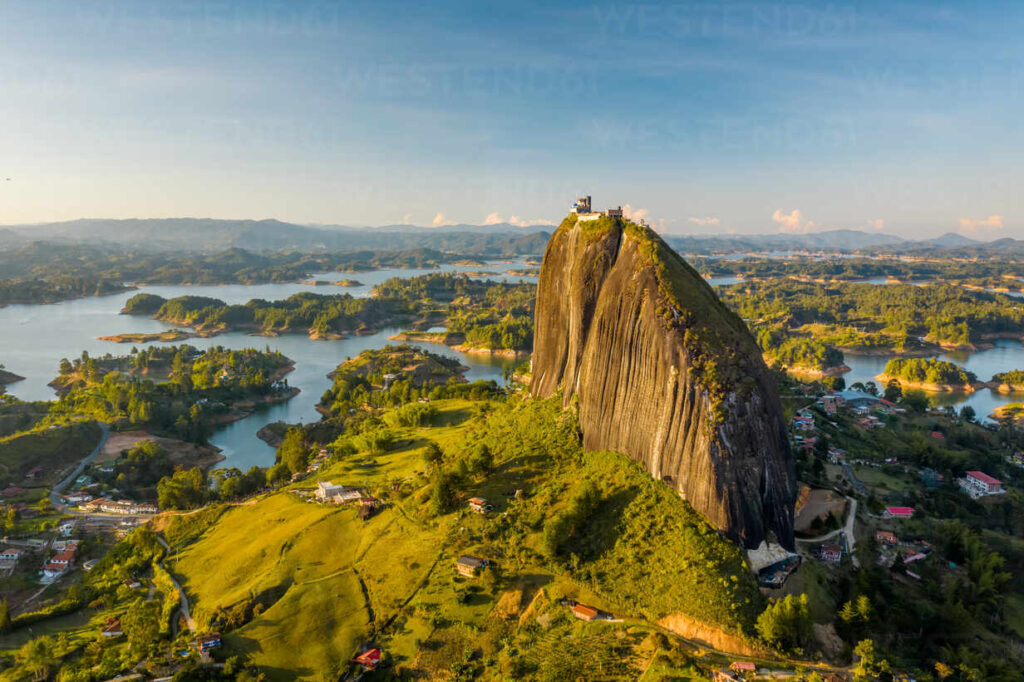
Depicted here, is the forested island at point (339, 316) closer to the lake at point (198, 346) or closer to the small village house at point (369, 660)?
the lake at point (198, 346)

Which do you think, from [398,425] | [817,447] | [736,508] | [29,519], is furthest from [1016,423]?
[29,519]

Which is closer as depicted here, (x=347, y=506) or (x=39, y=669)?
(x=39, y=669)

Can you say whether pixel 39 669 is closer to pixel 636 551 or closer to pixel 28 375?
pixel 636 551

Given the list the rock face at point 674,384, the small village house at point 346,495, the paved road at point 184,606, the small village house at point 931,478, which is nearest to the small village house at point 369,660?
the paved road at point 184,606

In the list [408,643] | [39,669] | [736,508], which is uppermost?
[736,508]

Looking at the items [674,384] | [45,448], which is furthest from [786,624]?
[45,448]
